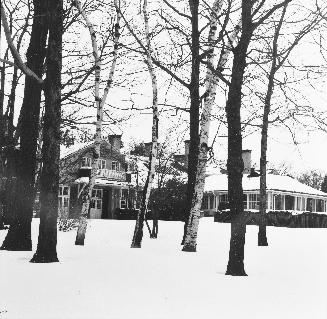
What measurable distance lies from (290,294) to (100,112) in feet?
28.1

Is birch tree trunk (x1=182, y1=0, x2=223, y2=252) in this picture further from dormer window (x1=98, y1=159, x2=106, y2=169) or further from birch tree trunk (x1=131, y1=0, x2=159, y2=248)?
dormer window (x1=98, y1=159, x2=106, y2=169)

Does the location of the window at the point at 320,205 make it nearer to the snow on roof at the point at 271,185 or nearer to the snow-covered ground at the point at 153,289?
the snow on roof at the point at 271,185

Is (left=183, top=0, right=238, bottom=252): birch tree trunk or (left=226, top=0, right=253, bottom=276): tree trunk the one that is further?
(left=183, top=0, right=238, bottom=252): birch tree trunk

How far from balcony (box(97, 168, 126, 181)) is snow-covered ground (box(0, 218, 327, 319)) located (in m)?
33.8

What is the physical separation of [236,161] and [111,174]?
37.5 metres

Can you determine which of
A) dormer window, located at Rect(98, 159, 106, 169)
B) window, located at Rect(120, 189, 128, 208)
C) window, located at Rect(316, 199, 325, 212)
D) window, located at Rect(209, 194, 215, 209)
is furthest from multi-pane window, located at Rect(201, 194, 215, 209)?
dormer window, located at Rect(98, 159, 106, 169)

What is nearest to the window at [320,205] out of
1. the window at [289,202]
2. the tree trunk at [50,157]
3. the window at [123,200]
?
the window at [289,202]

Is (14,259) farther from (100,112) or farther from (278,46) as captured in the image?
(278,46)

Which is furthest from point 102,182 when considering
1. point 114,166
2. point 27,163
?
point 27,163

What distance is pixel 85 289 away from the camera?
7.08m

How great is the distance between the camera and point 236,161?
9.30m

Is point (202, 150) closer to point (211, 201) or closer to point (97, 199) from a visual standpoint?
point (97, 199)

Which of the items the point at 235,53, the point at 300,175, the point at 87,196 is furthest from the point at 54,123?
the point at 300,175

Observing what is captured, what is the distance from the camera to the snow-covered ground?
236 inches
